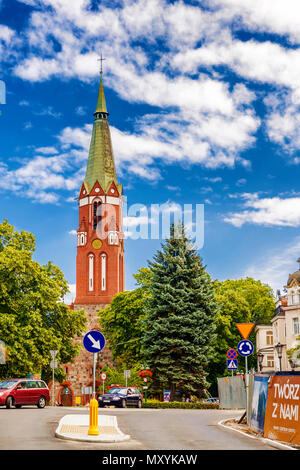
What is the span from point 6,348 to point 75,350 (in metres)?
9.05

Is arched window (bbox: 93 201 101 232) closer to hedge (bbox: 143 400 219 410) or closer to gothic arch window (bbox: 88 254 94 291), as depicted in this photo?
gothic arch window (bbox: 88 254 94 291)

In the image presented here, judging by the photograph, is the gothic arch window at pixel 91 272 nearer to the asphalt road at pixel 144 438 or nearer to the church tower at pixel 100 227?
the church tower at pixel 100 227

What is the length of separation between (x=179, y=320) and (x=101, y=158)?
4964 centimetres

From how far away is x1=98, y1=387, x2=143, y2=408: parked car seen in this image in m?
32.9

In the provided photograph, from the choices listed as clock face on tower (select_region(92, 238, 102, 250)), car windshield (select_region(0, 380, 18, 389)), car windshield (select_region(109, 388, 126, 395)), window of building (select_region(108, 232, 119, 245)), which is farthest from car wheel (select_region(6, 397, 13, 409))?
window of building (select_region(108, 232, 119, 245))

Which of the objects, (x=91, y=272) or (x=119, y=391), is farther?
(x=91, y=272)

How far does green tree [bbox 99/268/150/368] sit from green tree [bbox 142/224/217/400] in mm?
13437

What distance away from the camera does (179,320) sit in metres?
44.0

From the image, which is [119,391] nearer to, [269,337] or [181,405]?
[181,405]

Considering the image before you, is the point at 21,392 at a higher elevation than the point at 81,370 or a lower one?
higher

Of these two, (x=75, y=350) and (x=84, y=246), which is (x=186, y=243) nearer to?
(x=75, y=350)

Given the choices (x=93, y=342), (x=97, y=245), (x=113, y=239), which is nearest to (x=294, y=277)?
(x=113, y=239)
